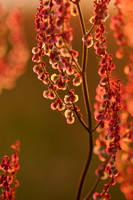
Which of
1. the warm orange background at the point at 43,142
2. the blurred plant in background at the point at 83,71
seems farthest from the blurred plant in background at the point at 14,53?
the blurred plant in background at the point at 83,71

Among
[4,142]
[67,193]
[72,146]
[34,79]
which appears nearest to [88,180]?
[67,193]

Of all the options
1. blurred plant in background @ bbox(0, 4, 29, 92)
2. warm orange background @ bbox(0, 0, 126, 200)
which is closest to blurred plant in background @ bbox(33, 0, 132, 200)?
warm orange background @ bbox(0, 0, 126, 200)

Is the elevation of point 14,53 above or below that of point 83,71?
above

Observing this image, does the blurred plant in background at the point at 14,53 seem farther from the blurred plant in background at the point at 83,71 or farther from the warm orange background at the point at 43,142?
the blurred plant in background at the point at 83,71

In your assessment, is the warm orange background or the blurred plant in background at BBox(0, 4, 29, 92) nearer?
the blurred plant in background at BBox(0, 4, 29, 92)

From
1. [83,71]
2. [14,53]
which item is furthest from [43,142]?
[83,71]

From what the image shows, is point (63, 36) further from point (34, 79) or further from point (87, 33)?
point (34, 79)

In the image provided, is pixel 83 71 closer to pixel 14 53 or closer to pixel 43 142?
pixel 14 53

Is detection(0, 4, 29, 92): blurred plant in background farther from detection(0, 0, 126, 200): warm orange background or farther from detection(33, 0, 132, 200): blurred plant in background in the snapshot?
detection(33, 0, 132, 200): blurred plant in background
